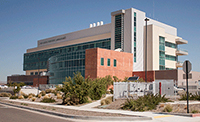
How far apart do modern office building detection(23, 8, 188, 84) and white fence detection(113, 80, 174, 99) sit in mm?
20722

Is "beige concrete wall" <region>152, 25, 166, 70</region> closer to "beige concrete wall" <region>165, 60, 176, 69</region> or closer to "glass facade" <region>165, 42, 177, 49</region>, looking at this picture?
"beige concrete wall" <region>165, 60, 176, 69</region>

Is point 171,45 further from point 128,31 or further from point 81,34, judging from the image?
point 81,34

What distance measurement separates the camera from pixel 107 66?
5003 cm

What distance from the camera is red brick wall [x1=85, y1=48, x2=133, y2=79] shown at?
48219 mm

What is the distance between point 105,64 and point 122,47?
13716 millimetres

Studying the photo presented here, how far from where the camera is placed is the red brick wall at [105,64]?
48219 millimetres

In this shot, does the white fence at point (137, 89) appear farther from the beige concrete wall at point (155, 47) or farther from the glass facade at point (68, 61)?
the beige concrete wall at point (155, 47)

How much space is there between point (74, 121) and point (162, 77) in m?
42.6

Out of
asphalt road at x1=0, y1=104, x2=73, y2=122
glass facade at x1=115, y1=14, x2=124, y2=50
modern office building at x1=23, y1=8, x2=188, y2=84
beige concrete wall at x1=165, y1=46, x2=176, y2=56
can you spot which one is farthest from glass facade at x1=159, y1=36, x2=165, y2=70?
asphalt road at x1=0, y1=104, x2=73, y2=122

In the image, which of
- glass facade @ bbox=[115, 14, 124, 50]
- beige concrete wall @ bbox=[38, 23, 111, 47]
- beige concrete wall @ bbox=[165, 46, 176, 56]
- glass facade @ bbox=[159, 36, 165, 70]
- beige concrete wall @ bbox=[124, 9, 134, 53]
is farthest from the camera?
beige concrete wall @ bbox=[38, 23, 111, 47]

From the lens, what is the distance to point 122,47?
61781mm

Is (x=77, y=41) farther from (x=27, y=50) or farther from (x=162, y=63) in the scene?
(x=27, y=50)

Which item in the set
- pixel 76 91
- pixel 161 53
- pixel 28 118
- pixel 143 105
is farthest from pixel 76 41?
pixel 28 118


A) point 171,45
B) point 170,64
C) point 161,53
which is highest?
point 171,45
